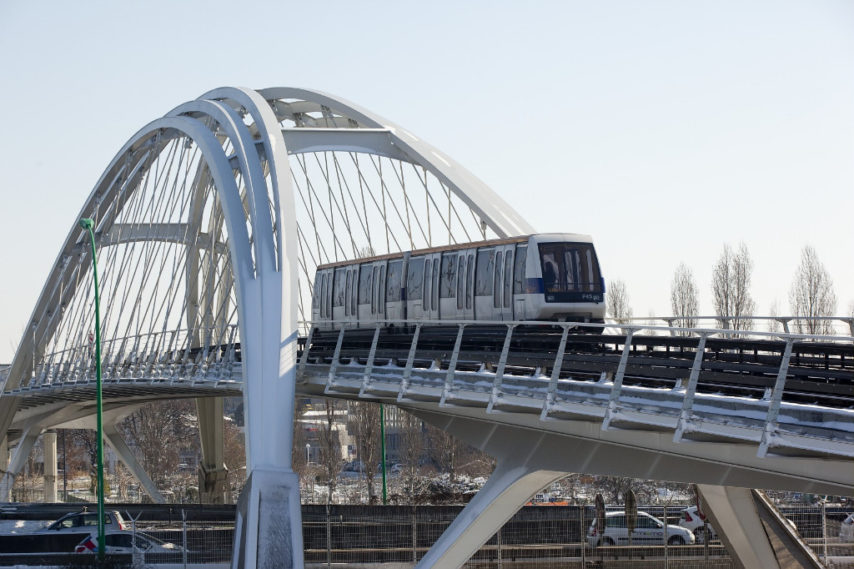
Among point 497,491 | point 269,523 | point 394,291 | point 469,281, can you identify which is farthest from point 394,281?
point 497,491

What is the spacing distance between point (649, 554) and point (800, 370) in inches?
630

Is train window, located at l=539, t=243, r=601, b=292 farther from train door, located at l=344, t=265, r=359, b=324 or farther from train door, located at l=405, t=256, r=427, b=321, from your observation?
train door, located at l=344, t=265, r=359, b=324

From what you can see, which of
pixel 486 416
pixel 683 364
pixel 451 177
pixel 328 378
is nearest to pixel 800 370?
pixel 683 364

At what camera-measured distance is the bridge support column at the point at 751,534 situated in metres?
23.2

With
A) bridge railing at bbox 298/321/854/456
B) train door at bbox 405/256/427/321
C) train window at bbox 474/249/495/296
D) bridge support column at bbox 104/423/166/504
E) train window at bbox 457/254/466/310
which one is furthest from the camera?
bridge support column at bbox 104/423/166/504

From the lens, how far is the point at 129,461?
200 feet

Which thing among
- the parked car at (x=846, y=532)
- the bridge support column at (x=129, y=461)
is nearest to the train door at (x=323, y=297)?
the parked car at (x=846, y=532)

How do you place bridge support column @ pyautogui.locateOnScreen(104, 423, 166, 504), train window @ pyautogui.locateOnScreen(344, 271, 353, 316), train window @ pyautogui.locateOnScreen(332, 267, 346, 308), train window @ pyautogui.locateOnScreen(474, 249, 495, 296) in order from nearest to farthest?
train window @ pyautogui.locateOnScreen(474, 249, 495, 296) → train window @ pyautogui.locateOnScreen(344, 271, 353, 316) → train window @ pyautogui.locateOnScreen(332, 267, 346, 308) → bridge support column @ pyautogui.locateOnScreen(104, 423, 166, 504)

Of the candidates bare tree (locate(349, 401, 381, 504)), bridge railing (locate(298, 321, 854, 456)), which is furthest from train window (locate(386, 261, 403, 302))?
bare tree (locate(349, 401, 381, 504))

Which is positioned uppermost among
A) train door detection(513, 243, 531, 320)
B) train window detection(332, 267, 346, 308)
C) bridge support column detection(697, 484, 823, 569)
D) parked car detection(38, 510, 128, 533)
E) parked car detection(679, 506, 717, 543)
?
train window detection(332, 267, 346, 308)

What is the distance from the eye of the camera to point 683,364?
17328 mm

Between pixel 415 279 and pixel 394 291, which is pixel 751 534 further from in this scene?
pixel 394 291

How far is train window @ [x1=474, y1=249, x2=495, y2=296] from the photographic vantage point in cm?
2973

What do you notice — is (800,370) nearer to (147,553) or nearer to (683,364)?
(683,364)
